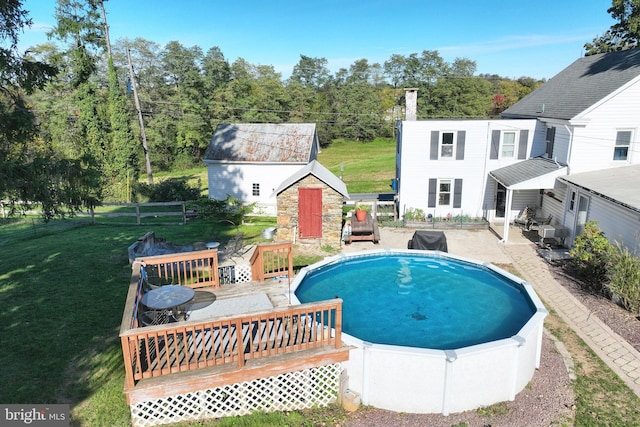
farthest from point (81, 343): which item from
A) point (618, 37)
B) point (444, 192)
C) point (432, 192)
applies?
point (618, 37)

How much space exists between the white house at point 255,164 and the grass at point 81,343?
310 inches

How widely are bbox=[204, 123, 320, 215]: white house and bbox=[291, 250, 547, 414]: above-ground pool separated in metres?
11.7

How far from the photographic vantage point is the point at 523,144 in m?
20.6

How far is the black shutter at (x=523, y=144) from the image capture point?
20391mm

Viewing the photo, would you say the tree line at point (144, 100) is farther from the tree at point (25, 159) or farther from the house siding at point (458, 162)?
the house siding at point (458, 162)

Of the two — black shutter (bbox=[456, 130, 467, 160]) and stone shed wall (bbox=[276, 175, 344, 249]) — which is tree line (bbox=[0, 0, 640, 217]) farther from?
black shutter (bbox=[456, 130, 467, 160])

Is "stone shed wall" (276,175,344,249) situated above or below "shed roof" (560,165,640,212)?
below

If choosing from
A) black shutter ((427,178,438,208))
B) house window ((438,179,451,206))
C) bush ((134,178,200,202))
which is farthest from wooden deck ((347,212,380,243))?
bush ((134,178,200,202))

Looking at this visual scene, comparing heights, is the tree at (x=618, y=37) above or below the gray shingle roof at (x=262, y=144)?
above

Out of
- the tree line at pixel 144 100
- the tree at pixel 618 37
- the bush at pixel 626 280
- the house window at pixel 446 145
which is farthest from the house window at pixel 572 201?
the tree line at pixel 144 100

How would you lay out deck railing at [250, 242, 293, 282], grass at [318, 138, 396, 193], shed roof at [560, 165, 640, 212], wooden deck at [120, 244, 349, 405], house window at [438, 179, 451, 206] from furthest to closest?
grass at [318, 138, 396, 193]
house window at [438, 179, 451, 206]
shed roof at [560, 165, 640, 212]
deck railing at [250, 242, 293, 282]
wooden deck at [120, 244, 349, 405]

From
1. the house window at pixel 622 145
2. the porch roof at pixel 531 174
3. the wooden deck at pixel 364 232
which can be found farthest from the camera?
the wooden deck at pixel 364 232

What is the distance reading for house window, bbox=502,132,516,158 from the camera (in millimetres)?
20594

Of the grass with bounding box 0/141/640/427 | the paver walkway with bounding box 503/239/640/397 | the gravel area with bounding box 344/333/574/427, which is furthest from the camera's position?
the paver walkway with bounding box 503/239/640/397
